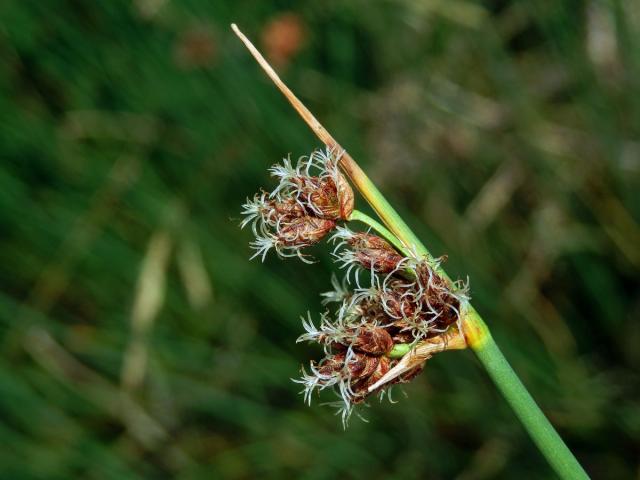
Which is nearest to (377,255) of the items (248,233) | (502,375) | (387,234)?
(387,234)

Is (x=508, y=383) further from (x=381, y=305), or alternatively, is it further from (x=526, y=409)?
(x=381, y=305)

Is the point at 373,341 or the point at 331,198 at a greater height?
the point at 331,198

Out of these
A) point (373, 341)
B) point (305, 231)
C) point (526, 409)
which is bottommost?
point (526, 409)

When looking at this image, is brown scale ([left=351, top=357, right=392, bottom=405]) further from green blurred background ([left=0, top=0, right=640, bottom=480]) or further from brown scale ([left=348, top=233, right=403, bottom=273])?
green blurred background ([left=0, top=0, right=640, bottom=480])

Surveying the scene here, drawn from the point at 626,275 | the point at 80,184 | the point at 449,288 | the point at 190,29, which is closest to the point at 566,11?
the point at 626,275

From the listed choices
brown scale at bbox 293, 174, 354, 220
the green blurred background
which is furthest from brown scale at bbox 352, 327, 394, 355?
the green blurred background
